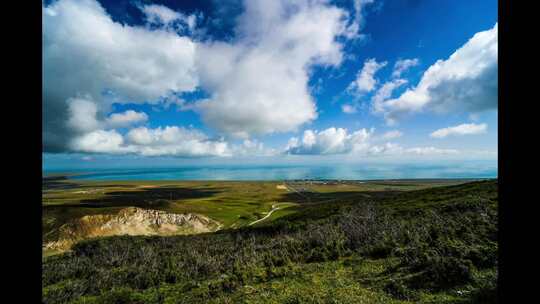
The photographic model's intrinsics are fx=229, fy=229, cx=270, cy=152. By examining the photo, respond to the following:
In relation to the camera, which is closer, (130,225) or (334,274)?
(334,274)

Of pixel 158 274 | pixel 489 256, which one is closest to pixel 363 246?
pixel 489 256

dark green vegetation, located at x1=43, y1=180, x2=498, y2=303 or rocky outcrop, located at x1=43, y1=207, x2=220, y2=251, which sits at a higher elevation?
dark green vegetation, located at x1=43, y1=180, x2=498, y2=303

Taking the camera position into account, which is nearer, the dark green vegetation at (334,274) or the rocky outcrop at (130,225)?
the dark green vegetation at (334,274)

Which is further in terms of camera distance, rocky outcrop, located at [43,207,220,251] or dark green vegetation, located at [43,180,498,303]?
rocky outcrop, located at [43,207,220,251]

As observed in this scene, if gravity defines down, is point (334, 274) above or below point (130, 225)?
above
